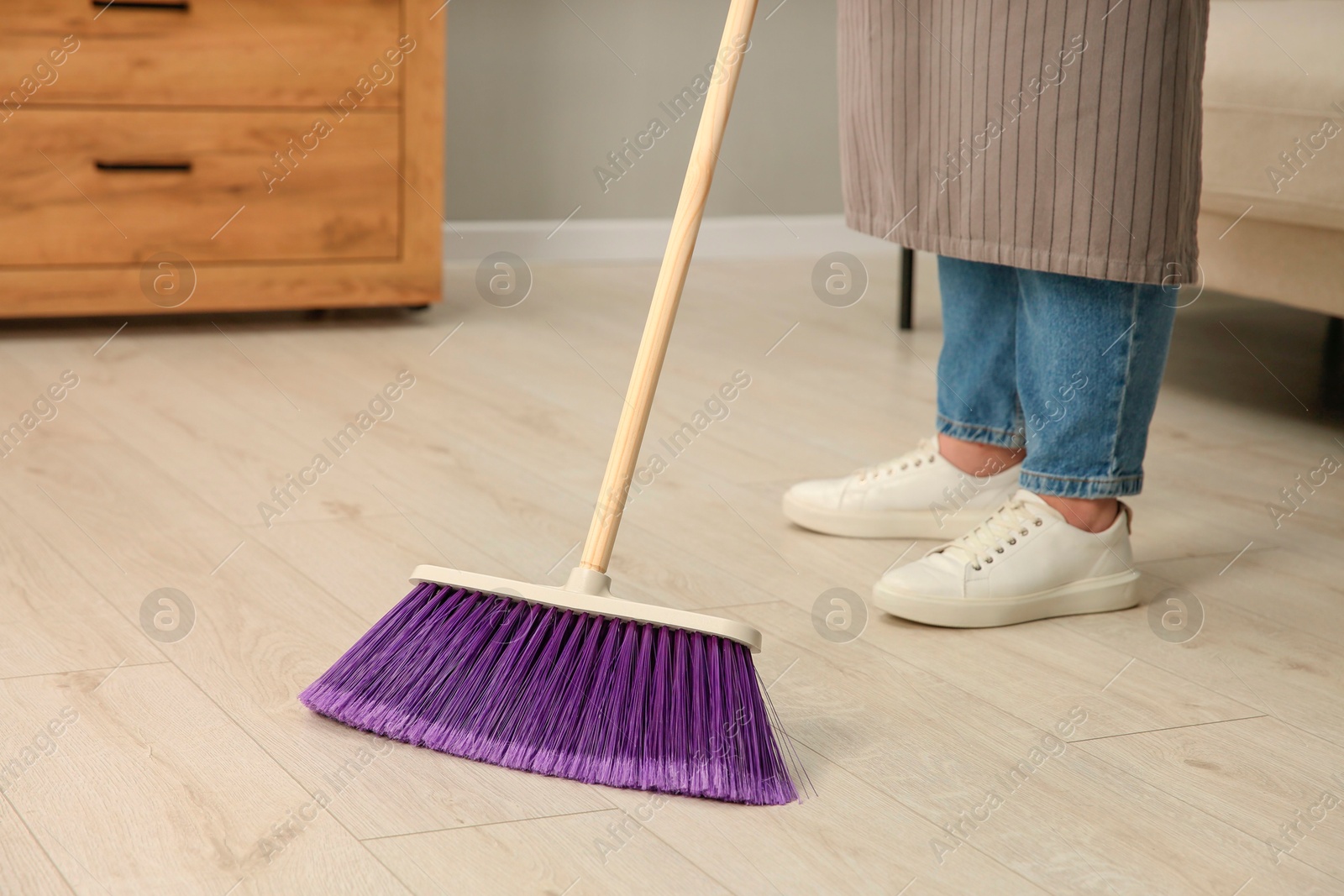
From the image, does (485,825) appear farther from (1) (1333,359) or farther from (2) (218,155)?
(1) (1333,359)

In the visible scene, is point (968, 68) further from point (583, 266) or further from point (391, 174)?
point (583, 266)

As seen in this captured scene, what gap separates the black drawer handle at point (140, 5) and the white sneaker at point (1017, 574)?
143cm

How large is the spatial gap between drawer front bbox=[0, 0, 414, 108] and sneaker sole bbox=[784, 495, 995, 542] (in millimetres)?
1158

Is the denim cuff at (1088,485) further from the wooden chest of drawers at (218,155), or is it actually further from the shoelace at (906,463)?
the wooden chest of drawers at (218,155)

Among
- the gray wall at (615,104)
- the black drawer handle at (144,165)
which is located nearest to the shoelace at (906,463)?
the black drawer handle at (144,165)

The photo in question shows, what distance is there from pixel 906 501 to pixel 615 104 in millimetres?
1745

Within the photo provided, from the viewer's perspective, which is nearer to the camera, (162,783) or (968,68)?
(162,783)

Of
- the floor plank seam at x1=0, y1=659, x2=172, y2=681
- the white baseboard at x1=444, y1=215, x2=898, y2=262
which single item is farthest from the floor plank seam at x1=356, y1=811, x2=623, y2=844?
the white baseboard at x1=444, y1=215, x2=898, y2=262

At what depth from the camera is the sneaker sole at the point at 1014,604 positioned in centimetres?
103

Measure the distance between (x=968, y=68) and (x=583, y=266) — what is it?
1747 mm

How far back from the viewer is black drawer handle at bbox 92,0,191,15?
1.90m

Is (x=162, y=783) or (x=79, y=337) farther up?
(x=162, y=783)

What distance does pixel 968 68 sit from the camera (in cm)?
106

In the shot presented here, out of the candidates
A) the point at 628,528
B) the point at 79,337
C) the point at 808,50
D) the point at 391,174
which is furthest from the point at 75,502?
the point at 808,50
